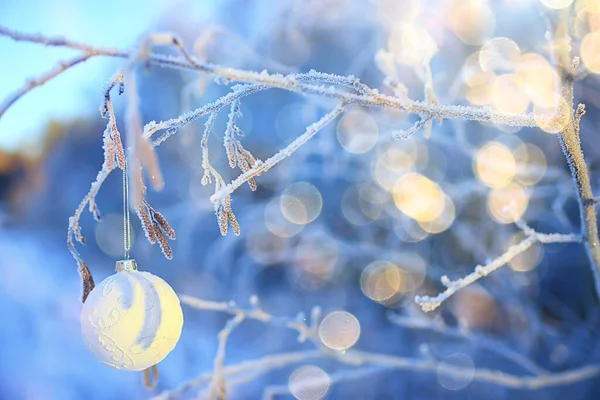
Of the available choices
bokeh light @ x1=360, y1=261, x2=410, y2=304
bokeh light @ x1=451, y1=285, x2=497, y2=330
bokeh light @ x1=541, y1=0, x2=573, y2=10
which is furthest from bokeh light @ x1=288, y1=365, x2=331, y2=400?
bokeh light @ x1=541, y1=0, x2=573, y2=10

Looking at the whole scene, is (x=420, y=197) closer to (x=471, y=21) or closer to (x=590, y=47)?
(x=471, y=21)

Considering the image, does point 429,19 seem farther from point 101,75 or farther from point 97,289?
point 101,75

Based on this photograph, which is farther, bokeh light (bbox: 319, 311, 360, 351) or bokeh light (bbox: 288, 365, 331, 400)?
bokeh light (bbox: 319, 311, 360, 351)

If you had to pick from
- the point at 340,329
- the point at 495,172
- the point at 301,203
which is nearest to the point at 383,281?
the point at 340,329

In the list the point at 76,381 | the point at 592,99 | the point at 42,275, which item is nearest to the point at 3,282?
the point at 42,275

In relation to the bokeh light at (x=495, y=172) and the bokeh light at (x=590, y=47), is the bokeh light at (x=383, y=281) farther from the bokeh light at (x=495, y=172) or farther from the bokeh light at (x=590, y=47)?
the bokeh light at (x=590, y=47)

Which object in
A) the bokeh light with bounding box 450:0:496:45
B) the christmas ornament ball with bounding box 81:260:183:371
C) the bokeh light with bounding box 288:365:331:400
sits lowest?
the christmas ornament ball with bounding box 81:260:183:371

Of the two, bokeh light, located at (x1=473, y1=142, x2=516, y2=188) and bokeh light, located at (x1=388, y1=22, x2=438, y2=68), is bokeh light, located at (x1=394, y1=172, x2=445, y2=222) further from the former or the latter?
bokeh light, located at (x1=388, y1=22, x2=438, y2=68)
